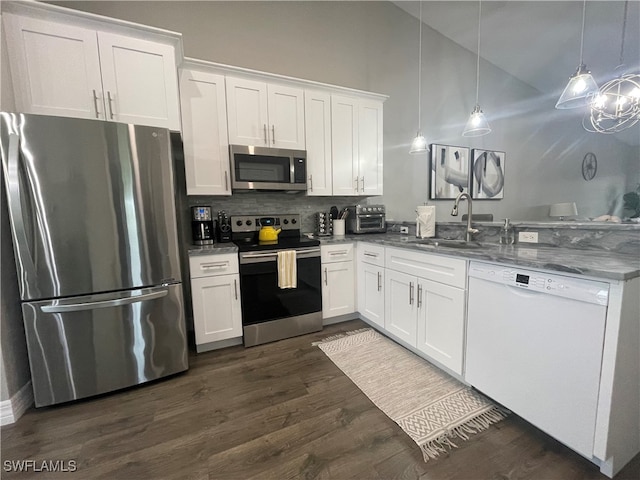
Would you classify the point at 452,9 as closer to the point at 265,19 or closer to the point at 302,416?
the point at 265,19

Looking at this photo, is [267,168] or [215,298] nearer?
[215,298]

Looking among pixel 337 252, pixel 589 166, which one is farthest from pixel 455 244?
pixel 589 166

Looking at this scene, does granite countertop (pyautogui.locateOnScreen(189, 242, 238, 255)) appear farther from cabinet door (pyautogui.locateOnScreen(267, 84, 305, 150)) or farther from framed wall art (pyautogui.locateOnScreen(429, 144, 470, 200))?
framed wall art (pyautogui.locateOnScreen(429, 144, 470, 200))

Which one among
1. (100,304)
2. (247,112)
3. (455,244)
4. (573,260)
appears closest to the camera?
(573,260)

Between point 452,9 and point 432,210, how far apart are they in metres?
2.99

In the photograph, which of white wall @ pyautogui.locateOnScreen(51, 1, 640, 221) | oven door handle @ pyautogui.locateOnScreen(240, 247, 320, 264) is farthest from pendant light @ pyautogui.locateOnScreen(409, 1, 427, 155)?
oven door handle @ pyautogui.locateOnScreen(240, 247, 320, 264)

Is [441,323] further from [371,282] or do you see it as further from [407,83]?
[407,83]

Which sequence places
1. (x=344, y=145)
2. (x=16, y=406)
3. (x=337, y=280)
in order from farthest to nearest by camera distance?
(x=344, y=145)
(x=337, y=280)
(x=16, y=406)

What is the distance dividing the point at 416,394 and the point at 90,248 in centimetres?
229

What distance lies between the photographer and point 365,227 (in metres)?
2.98

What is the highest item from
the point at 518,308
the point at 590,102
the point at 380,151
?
the point at 590,102

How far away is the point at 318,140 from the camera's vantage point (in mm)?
2764

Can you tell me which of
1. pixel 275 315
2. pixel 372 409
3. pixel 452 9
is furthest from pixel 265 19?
pixel 372 409

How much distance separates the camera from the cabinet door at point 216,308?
6.98 feet
